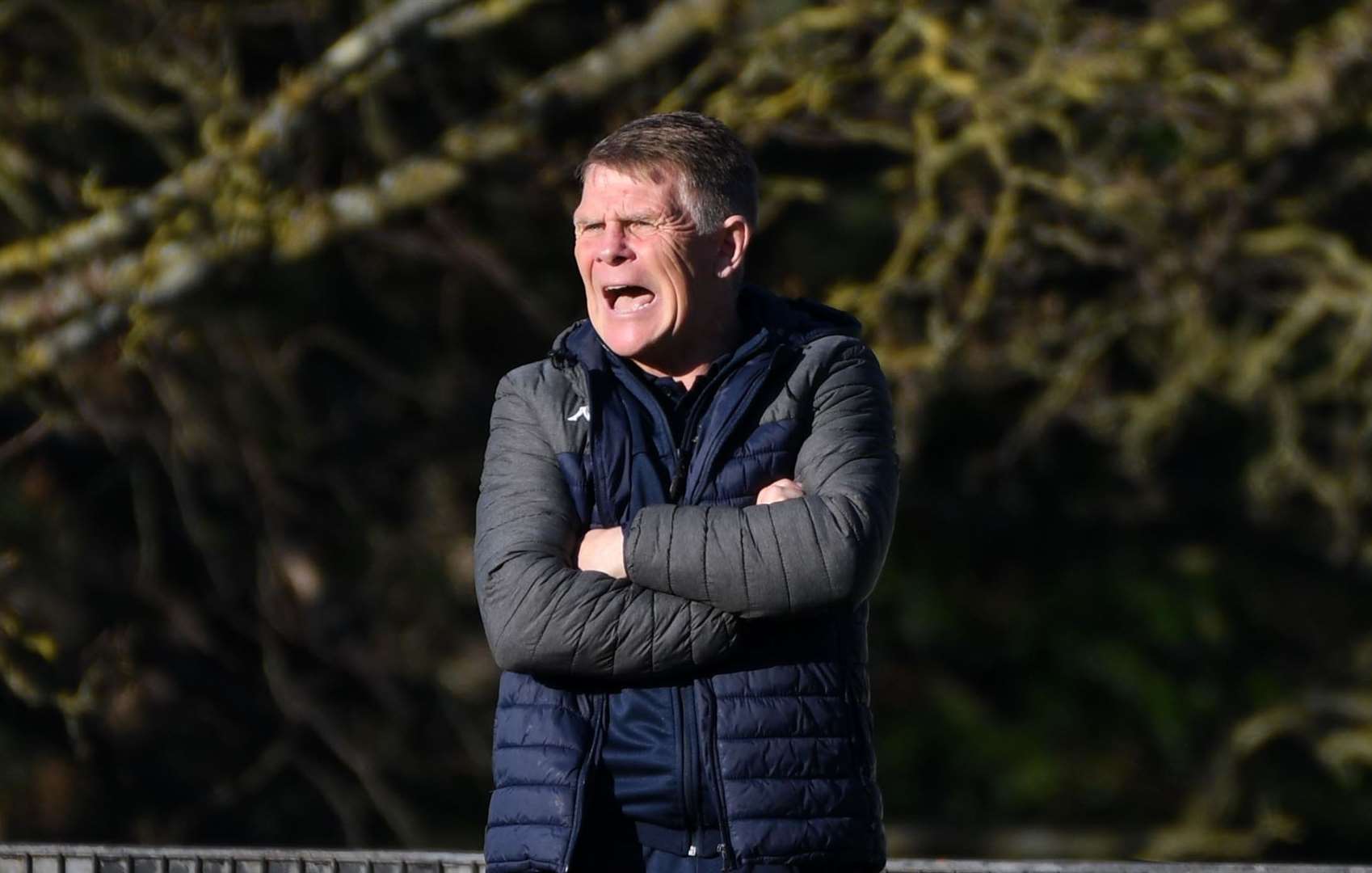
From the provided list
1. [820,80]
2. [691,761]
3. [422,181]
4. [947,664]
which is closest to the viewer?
[691,761]

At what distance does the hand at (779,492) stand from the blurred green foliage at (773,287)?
12.4 feet

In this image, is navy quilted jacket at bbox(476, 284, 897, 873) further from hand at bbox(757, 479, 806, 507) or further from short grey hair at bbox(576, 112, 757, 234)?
short grey hair at bbox(576, 112, 757, 234)

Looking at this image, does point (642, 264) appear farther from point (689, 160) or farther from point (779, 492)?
point (779, 492)

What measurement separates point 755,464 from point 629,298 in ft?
0.68

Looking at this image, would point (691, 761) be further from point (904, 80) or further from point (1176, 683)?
point (1176, 683)

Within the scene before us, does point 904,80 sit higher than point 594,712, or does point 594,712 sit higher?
point 904,80

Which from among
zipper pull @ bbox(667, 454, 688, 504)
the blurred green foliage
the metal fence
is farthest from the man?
the blurred green foliage

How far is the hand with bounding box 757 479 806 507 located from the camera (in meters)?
2.22

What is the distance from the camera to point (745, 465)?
88.0 inches

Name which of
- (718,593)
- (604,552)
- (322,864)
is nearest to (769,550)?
(718,593)

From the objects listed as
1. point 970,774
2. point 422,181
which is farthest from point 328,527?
point 970,774

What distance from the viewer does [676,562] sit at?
2.16 meters

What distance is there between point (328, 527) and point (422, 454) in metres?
0.48

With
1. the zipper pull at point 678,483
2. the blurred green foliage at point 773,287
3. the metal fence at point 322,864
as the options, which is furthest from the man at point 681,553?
the blurred green foliage at point 773,287
